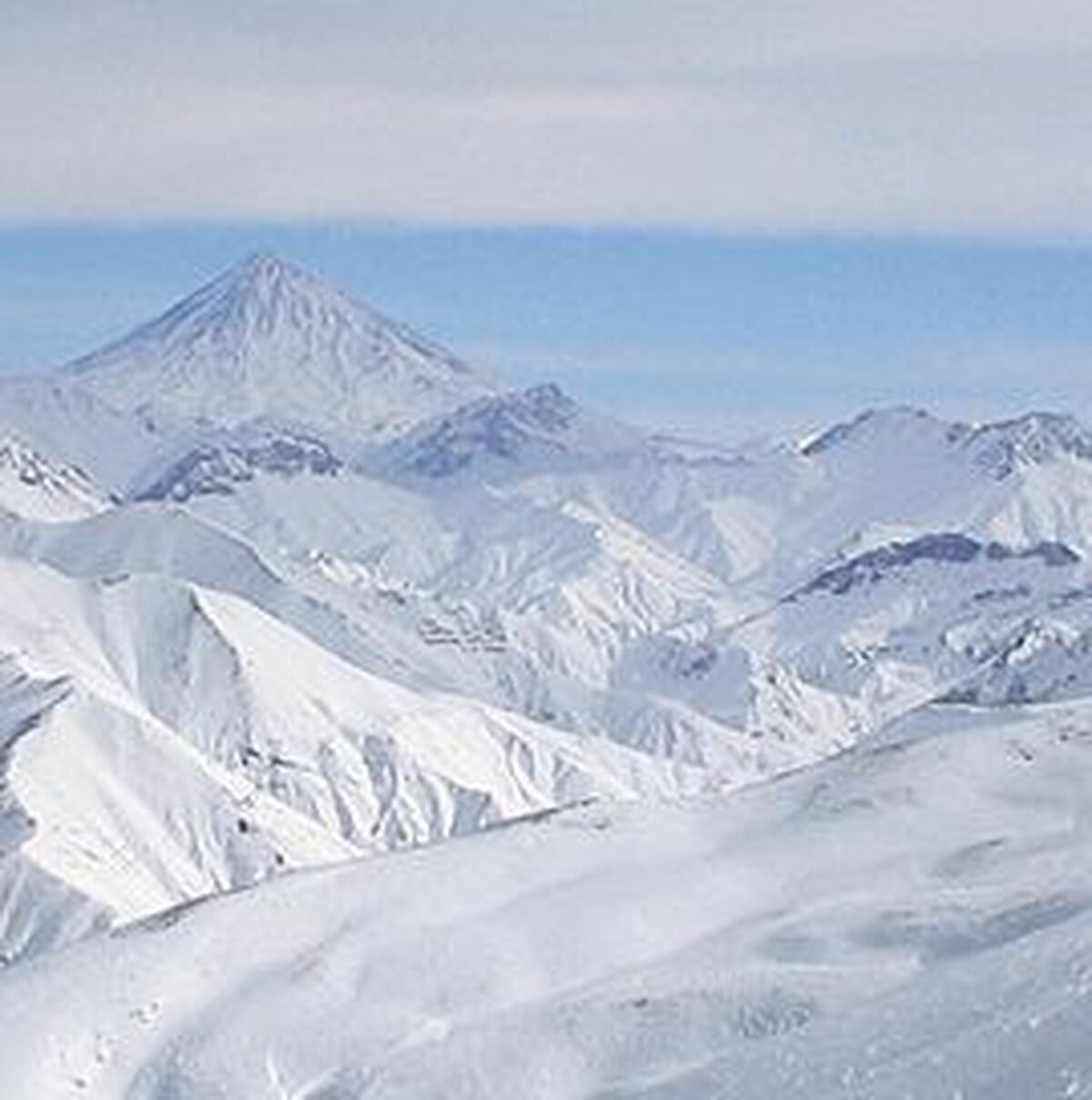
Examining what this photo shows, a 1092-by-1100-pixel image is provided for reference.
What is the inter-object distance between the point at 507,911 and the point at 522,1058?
2816 cm

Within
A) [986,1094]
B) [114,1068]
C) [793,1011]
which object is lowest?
[114,1068]

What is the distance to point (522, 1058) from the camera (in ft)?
406

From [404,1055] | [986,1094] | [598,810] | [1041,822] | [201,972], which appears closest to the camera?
[986,1094]

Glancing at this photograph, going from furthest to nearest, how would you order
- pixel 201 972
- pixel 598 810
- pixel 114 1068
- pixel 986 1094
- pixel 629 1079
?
pixel 598 810, pixel 201 972, pixel 114 1068, pixel 629 1079, pixel 986 1094

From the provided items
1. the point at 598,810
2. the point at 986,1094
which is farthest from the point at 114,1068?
the point at 986,1094

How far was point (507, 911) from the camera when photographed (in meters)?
152

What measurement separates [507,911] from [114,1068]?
1004 inches

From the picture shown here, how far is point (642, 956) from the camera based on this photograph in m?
144

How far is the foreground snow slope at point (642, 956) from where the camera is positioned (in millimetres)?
112938

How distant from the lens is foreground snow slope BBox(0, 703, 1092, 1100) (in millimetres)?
112938

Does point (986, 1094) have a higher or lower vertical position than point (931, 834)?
higher

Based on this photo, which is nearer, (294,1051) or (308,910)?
(294,1051)

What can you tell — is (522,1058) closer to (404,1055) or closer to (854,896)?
(404,1055)

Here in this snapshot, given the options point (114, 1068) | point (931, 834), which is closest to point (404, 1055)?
point (114, 1068)
